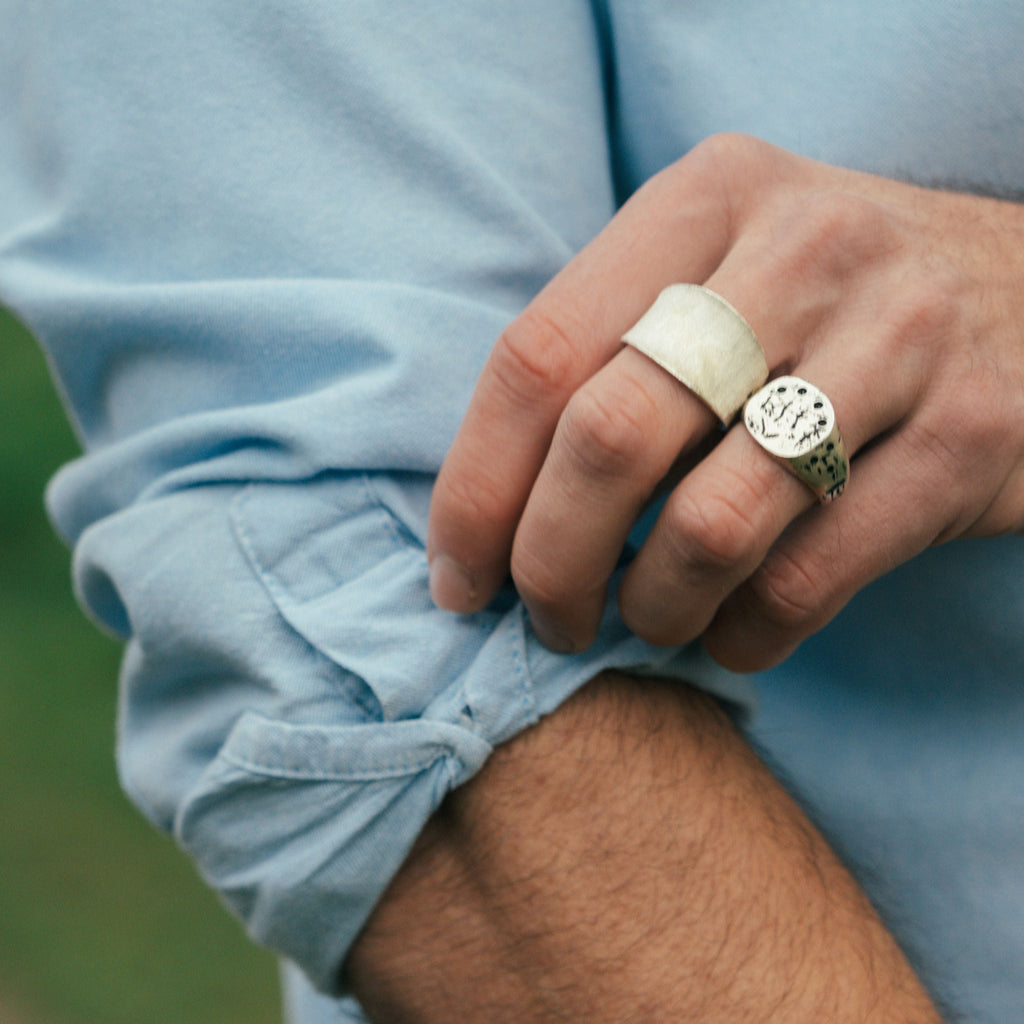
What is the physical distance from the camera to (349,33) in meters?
0.78

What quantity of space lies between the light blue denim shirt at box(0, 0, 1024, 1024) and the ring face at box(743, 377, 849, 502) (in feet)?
0.66

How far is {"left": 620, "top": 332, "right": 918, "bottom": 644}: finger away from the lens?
65 cm

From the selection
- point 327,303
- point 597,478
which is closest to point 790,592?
point 597,478

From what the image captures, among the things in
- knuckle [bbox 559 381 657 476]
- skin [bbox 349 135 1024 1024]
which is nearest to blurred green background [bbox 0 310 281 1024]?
skin [bbox 349 135 1024 1024]

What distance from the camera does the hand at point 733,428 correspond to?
26.1 inches

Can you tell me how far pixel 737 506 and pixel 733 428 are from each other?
6cm

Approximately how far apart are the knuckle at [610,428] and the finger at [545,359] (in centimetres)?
5

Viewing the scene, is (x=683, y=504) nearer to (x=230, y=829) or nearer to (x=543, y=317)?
(x=543, y=317)

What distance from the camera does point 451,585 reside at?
0.73 metres

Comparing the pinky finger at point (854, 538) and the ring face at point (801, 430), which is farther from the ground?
the ring face at point (801, 430)

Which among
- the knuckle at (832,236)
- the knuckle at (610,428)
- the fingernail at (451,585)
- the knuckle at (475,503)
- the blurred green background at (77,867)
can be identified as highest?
the knuckle at (832,236)

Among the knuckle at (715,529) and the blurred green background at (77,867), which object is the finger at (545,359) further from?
the blurred green background at (77,867)

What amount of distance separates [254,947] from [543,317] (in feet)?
8.68

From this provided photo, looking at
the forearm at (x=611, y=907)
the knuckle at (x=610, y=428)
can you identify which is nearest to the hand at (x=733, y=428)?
the knuckle at (x=610, y=428)
